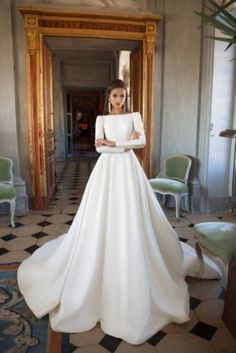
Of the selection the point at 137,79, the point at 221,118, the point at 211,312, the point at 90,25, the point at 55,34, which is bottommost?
the point at 211,312

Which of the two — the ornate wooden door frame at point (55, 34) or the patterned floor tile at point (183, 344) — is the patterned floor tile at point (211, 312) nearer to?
the patterned floor tile at point (183, 344)

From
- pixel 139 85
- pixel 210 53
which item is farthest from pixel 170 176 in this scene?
pixel 210 53

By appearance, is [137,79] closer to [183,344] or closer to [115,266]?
[115,266]

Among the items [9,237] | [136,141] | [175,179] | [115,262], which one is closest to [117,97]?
[136,141]

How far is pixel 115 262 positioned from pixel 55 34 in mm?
3535

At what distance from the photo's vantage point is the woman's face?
207cm

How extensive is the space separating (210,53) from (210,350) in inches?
147

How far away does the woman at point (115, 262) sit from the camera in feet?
6.07

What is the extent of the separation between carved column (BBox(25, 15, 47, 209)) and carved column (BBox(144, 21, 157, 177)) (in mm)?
1550

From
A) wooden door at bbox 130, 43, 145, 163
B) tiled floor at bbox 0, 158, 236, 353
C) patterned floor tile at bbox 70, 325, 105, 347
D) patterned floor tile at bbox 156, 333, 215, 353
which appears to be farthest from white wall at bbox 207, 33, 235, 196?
patterned floor tile at bbox 70, 325, 105, 347

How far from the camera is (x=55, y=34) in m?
4.21

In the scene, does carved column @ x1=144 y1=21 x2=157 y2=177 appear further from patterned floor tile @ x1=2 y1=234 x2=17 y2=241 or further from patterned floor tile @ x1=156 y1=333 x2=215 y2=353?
patterned floor tile @ x1=156 y1=333 x2=215 y2=353

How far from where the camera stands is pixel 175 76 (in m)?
4.55

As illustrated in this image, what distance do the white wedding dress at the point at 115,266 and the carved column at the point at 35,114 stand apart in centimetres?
246
